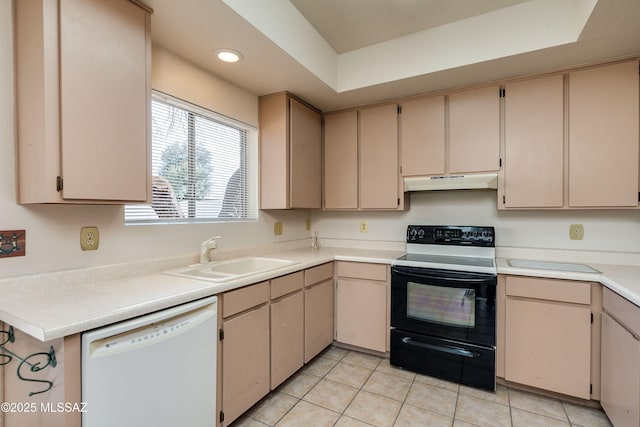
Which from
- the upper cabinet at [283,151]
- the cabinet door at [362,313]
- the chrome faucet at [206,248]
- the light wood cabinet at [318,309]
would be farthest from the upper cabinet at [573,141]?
the chrome faucet at [206,248]

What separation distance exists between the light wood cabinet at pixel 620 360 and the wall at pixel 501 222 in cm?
68

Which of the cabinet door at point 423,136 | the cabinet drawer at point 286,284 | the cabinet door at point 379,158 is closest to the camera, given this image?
the cabinet drawer at point 286,284

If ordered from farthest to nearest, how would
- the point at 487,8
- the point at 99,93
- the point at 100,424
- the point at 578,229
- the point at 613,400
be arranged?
1. the point at 578,229
2. the point at 487,8
3. the point at 613,400
4. the point at 99,93
5. the point at 100,424

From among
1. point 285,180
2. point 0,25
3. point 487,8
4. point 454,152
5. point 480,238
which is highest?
point 487,8

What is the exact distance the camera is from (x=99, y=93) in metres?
1.36

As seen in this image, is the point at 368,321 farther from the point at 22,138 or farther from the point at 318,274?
the point at 22,138

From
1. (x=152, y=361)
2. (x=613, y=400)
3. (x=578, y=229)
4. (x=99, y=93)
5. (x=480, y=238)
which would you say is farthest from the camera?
(x=480, y=238)

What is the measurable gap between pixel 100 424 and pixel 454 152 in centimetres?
266

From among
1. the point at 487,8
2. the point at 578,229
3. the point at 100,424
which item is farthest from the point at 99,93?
the point at 578,229

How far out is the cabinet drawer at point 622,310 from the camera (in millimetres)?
1452

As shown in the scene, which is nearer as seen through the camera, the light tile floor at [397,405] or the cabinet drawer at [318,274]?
the light tile floor at [397,405]

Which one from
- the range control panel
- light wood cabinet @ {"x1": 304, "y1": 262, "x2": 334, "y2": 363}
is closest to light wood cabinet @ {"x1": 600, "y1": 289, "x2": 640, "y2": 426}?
the range control panel

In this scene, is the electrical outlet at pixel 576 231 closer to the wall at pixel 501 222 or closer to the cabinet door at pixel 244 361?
the wall at pixel 501 222

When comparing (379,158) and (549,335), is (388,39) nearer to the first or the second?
(379,158)
